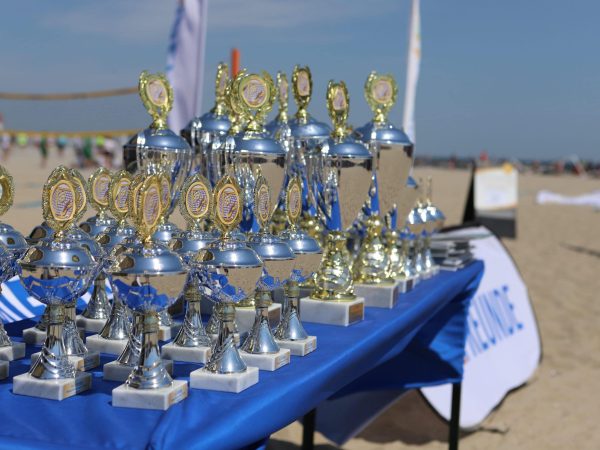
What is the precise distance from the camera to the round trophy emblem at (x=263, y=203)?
1.33m

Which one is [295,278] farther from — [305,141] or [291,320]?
[305,141]

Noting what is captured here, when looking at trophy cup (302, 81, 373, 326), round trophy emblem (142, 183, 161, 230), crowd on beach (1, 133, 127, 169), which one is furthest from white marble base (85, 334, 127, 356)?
crowd on beach (1, 133, 127, 169)

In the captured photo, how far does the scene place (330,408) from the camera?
10.7ft

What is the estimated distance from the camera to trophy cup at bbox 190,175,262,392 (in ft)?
3.67

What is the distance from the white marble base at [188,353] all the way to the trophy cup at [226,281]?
0.35ft

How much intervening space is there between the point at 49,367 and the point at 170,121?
2935 mm

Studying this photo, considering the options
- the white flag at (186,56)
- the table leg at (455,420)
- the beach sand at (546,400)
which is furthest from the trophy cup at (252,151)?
the white flag at (186,56)

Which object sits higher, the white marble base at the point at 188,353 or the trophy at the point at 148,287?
the trophy at the point at 148,287

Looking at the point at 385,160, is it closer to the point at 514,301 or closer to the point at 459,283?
the point at 459,283

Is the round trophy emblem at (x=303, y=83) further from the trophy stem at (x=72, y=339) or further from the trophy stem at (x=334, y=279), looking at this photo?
the trophy stem at (x=72, y=339)

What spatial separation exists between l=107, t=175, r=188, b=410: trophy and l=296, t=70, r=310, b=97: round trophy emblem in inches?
35.2

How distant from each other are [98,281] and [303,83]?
0.77 m

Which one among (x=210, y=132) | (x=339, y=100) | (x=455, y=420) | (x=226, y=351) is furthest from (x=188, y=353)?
(x=455, y=420)

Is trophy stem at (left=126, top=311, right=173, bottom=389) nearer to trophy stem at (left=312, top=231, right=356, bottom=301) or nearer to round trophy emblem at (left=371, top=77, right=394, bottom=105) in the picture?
trophy stem at (left=312, top=231, right=356, bottom=301)
